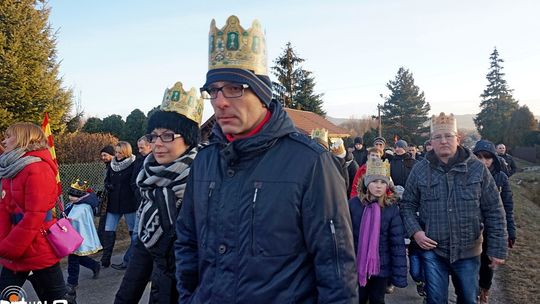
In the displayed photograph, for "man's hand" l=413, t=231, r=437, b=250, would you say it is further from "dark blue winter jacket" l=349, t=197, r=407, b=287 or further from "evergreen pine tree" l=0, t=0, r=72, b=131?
"evergreen pine tree" l=0, t=0, r=72, b=131

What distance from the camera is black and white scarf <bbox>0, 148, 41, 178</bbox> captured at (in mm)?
3756

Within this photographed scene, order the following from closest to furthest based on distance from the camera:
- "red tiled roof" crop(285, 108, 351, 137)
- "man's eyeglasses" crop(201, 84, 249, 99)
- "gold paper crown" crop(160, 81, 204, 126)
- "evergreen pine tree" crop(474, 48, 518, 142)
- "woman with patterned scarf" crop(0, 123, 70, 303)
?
1. "man's eyeglasses" crop(201, 84, 249, 99)
2. "gold paper crown" crop(160, 81, 204, 126)
3. "woman with patterned scarf" crop(0, 123, 70, 303)
4. "red tiled roof" crop(285, 108, 351, 137)
5. "evergreen pine tree" crop(474, 48, 518, 142)

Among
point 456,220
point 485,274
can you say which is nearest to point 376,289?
point 456,220

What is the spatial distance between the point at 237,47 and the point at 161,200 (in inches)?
55.9

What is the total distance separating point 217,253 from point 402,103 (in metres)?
56.9

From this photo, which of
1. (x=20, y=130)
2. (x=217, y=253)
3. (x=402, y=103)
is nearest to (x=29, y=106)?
(x=20, y=130)

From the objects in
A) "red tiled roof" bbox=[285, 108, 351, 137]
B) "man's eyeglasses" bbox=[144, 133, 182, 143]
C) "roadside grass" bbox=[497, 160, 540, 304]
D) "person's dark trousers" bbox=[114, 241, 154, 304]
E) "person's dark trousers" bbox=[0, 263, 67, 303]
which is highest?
"red tiled roof" bbox=[285, 108, 351, 137]

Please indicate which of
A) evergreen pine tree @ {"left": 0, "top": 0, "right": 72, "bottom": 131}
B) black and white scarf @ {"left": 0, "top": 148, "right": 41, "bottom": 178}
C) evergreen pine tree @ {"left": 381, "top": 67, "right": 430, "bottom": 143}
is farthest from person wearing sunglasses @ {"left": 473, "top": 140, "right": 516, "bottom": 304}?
evergreen pine tree @ {"left": 381, "top": 67, "right": 430, "bottom": 143}

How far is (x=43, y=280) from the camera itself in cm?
411

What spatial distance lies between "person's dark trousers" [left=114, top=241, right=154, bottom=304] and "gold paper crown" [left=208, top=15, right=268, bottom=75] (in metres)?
1.76

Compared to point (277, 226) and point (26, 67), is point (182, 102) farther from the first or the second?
point (26, 67)

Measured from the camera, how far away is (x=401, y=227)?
477cm

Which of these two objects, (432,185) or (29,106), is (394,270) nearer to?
(432,185)

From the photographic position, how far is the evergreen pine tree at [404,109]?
5500cm
